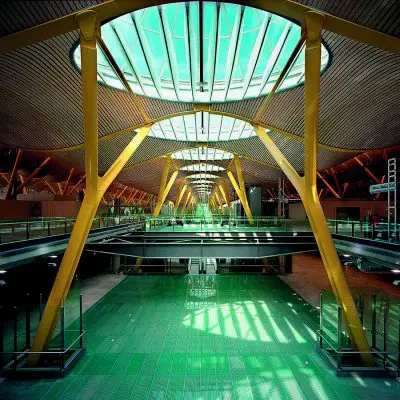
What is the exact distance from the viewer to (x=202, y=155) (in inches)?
1852

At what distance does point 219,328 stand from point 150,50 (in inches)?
571

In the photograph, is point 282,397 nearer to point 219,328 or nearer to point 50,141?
point 219,328

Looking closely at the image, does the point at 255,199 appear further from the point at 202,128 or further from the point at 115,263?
the point at 115,263

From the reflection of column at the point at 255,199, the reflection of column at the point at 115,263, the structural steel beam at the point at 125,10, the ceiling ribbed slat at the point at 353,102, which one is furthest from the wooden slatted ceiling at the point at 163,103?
the reflection of column at the point at 255,199

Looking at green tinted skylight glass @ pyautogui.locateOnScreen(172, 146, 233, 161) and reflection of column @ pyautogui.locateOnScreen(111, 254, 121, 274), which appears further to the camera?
green tinted skylight glass @ pyautogui.locateOnScreen(172, 146, 233, 161)

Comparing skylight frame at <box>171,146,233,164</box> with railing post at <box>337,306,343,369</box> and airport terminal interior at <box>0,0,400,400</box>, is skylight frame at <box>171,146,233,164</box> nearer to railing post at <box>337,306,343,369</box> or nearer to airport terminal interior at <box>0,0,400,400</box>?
airport terminal interior at <box>0,0,400,400</box>

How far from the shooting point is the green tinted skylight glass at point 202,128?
29953 mm

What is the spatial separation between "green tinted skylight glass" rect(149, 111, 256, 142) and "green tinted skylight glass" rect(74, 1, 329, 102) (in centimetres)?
744

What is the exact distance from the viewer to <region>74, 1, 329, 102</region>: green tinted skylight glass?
538 inches

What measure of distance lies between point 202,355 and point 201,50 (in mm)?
14071

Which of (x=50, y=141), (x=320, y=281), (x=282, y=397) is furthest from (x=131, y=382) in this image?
(x=50, y=141)

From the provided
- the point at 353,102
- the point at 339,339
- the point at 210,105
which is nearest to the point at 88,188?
the point at 339,339

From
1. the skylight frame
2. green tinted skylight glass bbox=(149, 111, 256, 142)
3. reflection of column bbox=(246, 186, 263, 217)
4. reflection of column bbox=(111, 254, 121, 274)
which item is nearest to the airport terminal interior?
reflection of column bbox=(111, 254, 121, 274)

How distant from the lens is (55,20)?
9.92 meters
